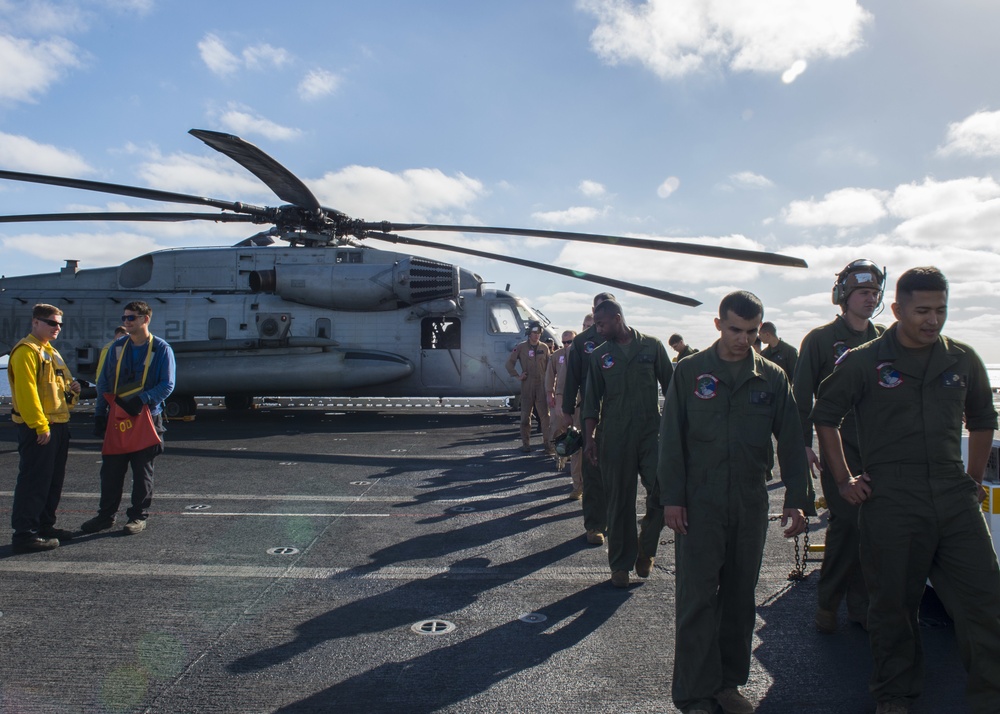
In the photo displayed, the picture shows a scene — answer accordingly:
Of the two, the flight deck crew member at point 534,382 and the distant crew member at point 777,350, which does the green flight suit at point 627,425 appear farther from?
the flight deck crew member at point 534,382

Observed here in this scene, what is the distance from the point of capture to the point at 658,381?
4688 mm

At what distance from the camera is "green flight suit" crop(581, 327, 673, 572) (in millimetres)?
4434

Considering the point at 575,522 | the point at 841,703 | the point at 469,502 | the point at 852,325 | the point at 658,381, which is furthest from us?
the point at 469,502

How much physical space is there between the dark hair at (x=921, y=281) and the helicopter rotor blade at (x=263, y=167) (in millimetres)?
7956

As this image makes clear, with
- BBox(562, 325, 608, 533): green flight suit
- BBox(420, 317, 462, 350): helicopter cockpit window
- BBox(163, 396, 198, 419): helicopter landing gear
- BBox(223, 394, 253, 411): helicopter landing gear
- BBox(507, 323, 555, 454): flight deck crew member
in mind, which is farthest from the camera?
BBox(223, 394, 253, 411): helicopter landing gear

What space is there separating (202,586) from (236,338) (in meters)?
10.7

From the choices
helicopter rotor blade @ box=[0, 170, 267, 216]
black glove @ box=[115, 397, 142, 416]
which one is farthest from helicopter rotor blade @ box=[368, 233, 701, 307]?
black glove @ box=[115, 397, 142, 416]

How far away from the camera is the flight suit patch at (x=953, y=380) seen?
2930 mm

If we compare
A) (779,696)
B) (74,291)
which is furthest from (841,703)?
(74,291)

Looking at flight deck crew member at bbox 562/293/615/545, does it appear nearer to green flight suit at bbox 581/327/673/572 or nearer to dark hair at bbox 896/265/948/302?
green flight suit at bbox 581/327/673/572

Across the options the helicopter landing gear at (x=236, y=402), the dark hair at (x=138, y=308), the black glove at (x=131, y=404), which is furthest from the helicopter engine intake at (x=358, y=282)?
the black glove at (x=131, y=404)

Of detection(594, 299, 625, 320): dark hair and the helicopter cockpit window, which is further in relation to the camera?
the helicopter cockpit window

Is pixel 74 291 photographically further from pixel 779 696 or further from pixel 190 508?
pixel 779 696

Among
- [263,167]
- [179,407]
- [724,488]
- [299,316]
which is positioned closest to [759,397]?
[724,488]
